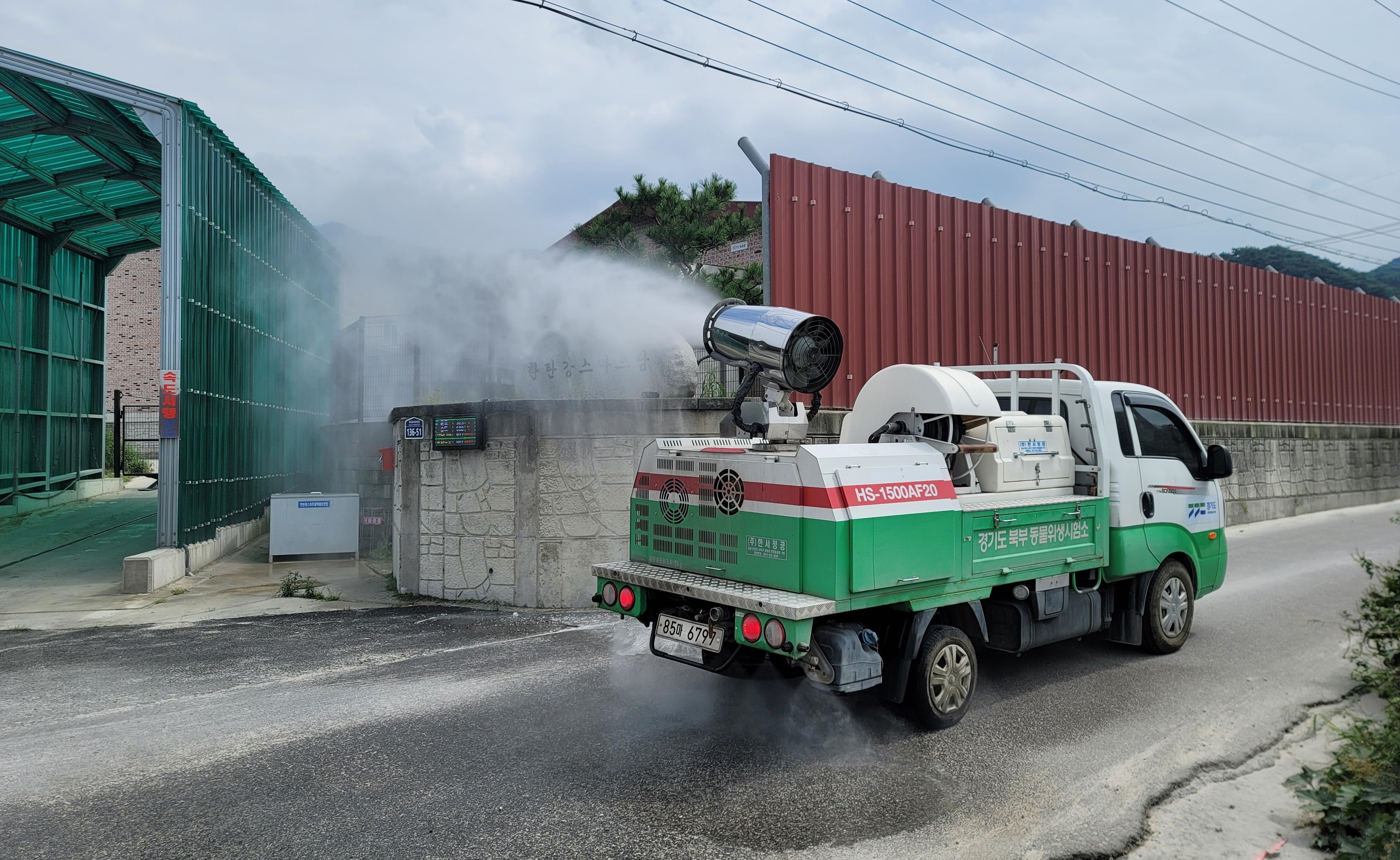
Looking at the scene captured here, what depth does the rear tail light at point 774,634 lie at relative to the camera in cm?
431

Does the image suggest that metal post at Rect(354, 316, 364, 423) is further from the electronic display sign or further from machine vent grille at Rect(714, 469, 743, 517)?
machine vent grille at Rect(714, 469, 743, 517)

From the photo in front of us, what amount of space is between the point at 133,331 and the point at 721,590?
36.8 m

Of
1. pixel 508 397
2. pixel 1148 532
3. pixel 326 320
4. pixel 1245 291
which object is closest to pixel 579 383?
pixel 508 397

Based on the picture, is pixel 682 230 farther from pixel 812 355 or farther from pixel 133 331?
pixel 133 331

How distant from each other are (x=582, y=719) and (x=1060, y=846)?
282cm

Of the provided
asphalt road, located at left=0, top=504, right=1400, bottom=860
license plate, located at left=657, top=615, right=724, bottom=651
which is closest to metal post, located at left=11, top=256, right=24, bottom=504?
asphalt road, located at left=0, top=504, right=1400, bottom=860

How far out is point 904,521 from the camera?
15.4 ft

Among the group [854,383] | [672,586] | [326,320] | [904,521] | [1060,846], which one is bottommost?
[1060,846]

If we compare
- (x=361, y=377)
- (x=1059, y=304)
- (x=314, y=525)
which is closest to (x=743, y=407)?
(x=314, y=525)

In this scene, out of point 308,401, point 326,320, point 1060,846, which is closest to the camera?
point 1060,846

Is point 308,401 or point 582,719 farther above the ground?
point 308,401

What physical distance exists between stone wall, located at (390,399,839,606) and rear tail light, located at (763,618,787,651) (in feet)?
15.4

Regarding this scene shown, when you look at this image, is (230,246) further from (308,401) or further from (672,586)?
(672,586)

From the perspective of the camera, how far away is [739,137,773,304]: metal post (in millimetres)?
10812
